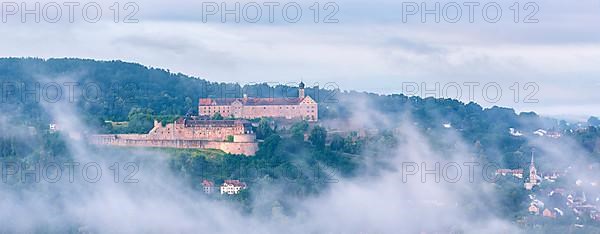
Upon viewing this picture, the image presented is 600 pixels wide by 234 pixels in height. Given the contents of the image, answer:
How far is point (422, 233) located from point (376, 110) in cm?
1662

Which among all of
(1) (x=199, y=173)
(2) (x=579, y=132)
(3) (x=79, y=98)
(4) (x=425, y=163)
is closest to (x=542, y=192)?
(4) (x=425, y=163)

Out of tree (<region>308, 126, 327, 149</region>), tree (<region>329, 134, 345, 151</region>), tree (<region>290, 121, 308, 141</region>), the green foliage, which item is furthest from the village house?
the green foliage

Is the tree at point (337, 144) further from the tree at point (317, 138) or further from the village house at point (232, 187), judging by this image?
the village house at point (232, 187)

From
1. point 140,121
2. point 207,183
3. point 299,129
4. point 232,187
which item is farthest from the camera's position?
point 140,121

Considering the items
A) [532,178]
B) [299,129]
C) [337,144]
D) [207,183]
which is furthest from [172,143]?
[532,178]

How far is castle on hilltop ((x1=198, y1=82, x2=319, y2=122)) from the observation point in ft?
147

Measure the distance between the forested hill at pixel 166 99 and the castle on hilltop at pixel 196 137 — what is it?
3.05 metres

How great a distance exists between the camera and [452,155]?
43625mm

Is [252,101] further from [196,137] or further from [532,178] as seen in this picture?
[532,178]

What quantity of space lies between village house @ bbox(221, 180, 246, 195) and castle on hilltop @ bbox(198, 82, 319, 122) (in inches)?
272

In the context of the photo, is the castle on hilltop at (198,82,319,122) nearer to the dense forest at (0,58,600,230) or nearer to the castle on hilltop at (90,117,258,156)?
the dense forest at (0,58,600,230)

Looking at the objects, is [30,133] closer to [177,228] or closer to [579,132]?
[177,228]

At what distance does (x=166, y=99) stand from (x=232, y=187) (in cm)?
1344

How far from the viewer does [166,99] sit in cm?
5044
